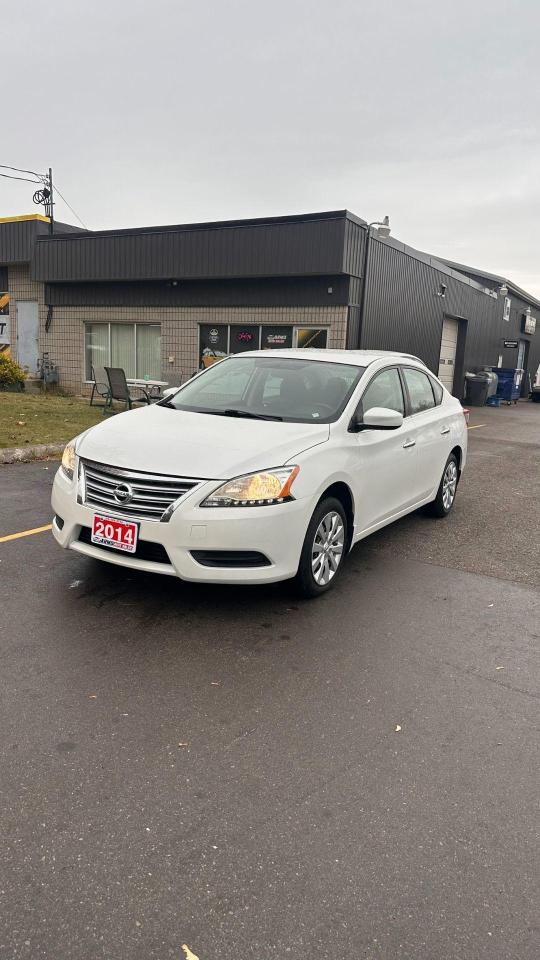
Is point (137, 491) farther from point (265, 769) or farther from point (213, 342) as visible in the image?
point (213, 342)

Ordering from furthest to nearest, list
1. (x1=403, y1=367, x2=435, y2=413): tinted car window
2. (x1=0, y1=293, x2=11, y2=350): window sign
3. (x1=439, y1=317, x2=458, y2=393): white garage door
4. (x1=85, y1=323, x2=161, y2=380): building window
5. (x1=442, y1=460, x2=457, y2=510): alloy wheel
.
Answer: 1. (x1=439, y1=317, x2=458, y2=393): white garage door
2. (x1=0, y1=293, x2=11, y2=350): window sign
3. (x1=85, y1=323, x2=161, y2=380): building window
4. (x1=442, y1=460, x2=457, y2=510): alloy wheel
5. (x1=403, y1=367, x2=435, y2=413): tinted car window

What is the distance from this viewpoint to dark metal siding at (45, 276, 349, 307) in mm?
15766

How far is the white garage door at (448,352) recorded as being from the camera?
2366 cm

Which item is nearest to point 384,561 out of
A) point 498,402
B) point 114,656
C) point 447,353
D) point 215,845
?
point 114,656

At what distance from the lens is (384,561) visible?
5.51 m

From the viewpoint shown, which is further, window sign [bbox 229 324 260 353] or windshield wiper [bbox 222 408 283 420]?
window sign [bbox 229 324 260 353]

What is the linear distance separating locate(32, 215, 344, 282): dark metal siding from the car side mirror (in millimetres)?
10672

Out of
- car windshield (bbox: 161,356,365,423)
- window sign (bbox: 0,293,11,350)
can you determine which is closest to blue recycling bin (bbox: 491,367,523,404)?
window sign (bbox: 0,293,11,350)

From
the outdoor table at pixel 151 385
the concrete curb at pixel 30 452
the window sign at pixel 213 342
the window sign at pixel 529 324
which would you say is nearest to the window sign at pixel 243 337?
the window sign at pixel 213 342

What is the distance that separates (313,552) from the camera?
437cm

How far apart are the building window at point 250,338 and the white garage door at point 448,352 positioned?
850 cm

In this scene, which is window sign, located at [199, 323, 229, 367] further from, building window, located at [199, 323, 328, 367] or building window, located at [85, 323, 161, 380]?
building window, located at [85, 323, 161, 380]

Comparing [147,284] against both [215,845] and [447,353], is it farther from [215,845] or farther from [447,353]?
[215,845]

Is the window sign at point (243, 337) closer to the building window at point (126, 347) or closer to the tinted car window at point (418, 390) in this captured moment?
the building window at point (126, 347)
